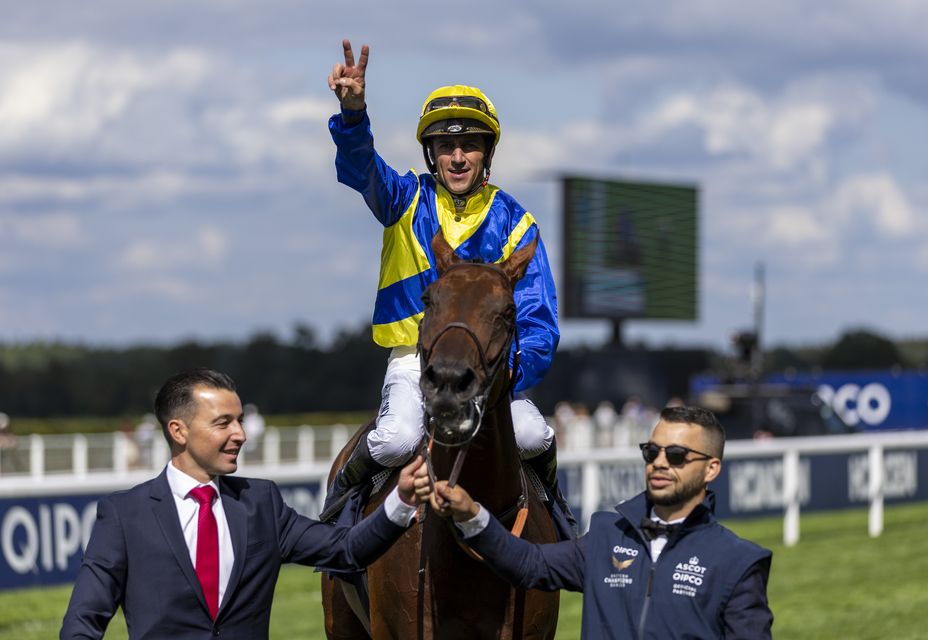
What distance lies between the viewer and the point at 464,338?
3682 mm

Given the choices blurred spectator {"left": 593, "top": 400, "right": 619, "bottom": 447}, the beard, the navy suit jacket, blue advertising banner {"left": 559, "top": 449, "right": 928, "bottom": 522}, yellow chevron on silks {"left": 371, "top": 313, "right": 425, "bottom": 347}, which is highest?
yellow chevron on silks {"left": 371, "top": 313, "right": 425, "bottom": 347}

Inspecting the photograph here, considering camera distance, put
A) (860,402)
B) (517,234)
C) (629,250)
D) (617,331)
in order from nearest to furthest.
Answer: (517,234) < (860,402) < (617,331) < (629,250)

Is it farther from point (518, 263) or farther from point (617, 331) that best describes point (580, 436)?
point (518, 263)

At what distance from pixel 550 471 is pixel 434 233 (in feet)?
2.90

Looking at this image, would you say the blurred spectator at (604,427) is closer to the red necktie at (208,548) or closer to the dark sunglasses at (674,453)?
the red necktie at (208,548)

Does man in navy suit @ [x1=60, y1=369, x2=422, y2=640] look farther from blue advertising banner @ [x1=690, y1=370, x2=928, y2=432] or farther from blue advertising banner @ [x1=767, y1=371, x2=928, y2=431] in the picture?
blue advertising banner @ [x1=767, y1=371, x2=928, y2=431]

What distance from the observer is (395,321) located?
4.89 meters

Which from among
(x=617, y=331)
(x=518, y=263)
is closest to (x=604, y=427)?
(x=617, y=331)

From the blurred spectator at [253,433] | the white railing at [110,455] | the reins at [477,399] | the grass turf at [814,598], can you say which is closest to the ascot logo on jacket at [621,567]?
the reins at [477,399]

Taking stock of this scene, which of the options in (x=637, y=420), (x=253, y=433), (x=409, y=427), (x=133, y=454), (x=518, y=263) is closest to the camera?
(x=518, y=263)

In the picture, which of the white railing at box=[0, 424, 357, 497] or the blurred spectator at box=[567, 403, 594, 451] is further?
the blurred spectator at box=[567, 403, 594, 451]

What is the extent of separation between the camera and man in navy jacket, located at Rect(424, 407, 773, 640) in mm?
3518

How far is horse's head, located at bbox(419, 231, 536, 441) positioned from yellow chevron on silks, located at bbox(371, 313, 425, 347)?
2.61 feet

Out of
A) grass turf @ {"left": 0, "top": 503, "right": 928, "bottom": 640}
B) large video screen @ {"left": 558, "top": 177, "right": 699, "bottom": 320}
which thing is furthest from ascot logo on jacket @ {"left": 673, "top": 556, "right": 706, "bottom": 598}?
large video screen @ {"left": 558, "top": 177, "right": 699, "bottom": 320}
